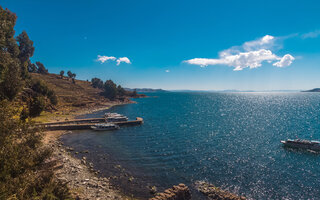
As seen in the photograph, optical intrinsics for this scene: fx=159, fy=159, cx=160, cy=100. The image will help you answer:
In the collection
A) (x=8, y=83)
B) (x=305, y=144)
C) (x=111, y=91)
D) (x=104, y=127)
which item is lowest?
(x=305, y=144)

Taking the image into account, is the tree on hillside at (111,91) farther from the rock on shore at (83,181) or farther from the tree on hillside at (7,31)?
the rock on shore at (83,181)

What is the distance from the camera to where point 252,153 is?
43.4 metres

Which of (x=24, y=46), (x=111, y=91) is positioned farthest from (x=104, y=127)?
(x=111, y=91)

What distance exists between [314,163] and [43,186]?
53.8 m

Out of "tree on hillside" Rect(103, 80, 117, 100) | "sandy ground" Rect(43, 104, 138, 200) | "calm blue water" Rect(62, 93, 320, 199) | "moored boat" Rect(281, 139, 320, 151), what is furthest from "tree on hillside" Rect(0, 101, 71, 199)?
"tree on hillside" Rect(103, 80, 117, 100)

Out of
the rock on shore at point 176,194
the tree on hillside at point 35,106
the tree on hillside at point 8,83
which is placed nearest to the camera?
the rock on shore at point 176,194

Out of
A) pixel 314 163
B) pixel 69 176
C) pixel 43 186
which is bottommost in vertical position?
pixel 314 163

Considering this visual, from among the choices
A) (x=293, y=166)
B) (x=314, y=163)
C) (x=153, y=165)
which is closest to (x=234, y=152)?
(x=293, y=166)

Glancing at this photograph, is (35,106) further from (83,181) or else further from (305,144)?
(305,144)

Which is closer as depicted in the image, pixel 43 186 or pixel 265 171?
pixel 43 186

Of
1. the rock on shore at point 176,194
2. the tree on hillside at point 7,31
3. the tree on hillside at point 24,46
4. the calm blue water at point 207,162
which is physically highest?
the tree on hillside at point 24,46

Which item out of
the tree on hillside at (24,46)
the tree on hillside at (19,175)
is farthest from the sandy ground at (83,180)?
the tree on hillside at (24,46)

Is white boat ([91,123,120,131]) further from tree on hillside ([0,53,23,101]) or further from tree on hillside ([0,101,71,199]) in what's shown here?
tree on hillside ([0,101,71,199])

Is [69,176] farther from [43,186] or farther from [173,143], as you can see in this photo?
[173,143]
